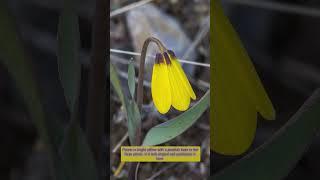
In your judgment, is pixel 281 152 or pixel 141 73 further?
pixel 141 73

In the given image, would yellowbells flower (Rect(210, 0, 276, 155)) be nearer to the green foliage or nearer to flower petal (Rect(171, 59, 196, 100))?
flower petal (Rect(171, 59, 196, 100))

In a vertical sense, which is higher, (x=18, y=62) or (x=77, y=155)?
(x=18, y=62)

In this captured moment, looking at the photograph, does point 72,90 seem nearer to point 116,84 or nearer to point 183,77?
point 116,84

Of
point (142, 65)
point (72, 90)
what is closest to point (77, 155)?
point (72, 90)

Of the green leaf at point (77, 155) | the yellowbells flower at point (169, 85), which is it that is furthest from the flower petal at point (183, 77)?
the green leaf at point (77, 155)

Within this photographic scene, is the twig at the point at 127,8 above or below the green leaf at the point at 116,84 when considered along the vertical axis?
above

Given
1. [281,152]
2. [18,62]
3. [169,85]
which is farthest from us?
[169,85]

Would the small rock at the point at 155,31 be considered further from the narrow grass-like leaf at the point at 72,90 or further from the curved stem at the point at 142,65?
the narrow grass-like leaf at the point at 72,90
